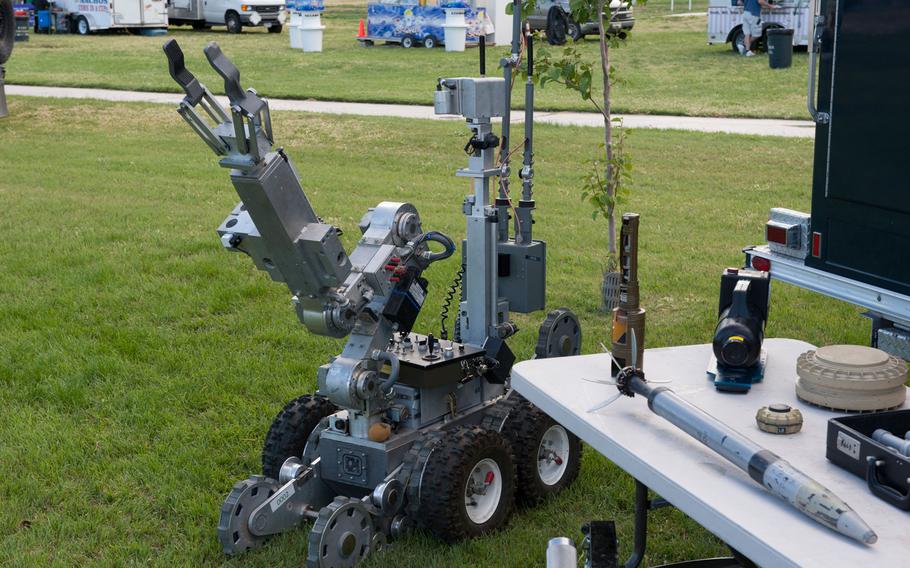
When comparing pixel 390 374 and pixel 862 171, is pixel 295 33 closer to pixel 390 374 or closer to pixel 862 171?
pixel 862 171

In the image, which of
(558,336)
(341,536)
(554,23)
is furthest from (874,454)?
(554,23)

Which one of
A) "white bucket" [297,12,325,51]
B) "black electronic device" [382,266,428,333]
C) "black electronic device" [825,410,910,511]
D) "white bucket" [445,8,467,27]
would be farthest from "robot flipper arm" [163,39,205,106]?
"white bucket" [297,12,325,51]

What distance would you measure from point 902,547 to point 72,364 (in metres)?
5.28

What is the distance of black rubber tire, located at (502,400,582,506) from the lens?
462cm

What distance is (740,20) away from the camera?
25078 millimetres

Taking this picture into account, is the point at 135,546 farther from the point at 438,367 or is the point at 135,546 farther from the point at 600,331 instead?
the point at 600,331

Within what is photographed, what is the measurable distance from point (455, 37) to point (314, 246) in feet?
80.8

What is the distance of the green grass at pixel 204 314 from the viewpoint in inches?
183

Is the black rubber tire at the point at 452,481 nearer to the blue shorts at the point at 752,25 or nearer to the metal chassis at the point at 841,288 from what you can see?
the metal chassis at the point at 841,288

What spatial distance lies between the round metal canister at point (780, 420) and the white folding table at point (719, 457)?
0.02m

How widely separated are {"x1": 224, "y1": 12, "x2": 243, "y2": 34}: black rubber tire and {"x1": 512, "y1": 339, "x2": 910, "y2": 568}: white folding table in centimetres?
3392

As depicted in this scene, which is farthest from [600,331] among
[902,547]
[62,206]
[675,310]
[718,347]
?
[62,206]


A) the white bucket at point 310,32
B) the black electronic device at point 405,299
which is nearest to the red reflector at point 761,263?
the black electronic device at point 405,299

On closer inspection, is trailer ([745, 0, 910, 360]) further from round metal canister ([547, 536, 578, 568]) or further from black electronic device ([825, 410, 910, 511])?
round metal canister ([547, 536, 578, 568])
